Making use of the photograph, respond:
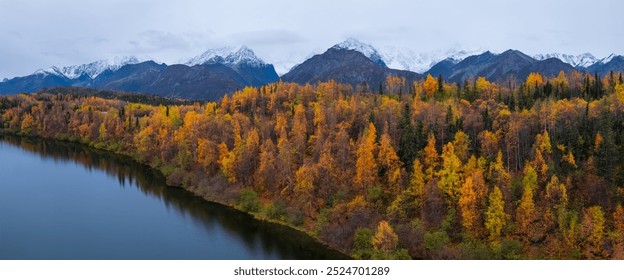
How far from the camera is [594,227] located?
2021 inches

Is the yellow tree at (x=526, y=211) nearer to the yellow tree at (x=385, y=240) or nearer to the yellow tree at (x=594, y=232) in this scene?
the yellow tree at (x=594, y=232)

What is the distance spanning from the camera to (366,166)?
7019cm

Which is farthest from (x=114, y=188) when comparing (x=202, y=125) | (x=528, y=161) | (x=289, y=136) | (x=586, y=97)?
(x=586, y=97)

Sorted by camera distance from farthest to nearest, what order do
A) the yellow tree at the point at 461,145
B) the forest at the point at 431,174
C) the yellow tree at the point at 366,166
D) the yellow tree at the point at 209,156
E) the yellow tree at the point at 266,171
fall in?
the yellow tree at the point at 209,156 → the yellow tree at the point at 266,171 → the yellow tree at the point at 366,166 → the yellow tree at the point at 461,145 → the forest at the point at 431,174

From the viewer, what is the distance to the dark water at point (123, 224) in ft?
Answer: 189

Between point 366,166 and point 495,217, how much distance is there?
2054cm

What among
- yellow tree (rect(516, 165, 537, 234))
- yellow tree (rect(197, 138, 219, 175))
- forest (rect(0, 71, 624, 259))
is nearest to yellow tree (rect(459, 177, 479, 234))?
forest (rect(0, 71, 624, 259))

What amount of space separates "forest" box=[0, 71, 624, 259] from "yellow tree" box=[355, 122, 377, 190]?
184 millimetres

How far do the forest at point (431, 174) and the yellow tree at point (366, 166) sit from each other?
184mm

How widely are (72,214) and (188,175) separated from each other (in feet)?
76.0

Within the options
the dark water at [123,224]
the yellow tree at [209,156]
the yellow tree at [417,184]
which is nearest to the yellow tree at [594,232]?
the yellow tree at [417,184]

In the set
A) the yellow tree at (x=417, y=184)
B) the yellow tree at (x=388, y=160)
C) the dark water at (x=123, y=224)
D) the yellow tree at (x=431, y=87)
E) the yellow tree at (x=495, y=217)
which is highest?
the yellow tree at (x=431, y=87)

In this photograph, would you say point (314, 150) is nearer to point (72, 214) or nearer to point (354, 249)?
point (354, 249)

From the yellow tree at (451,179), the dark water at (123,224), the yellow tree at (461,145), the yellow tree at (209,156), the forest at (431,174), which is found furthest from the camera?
the yellow tree at (209,156)
